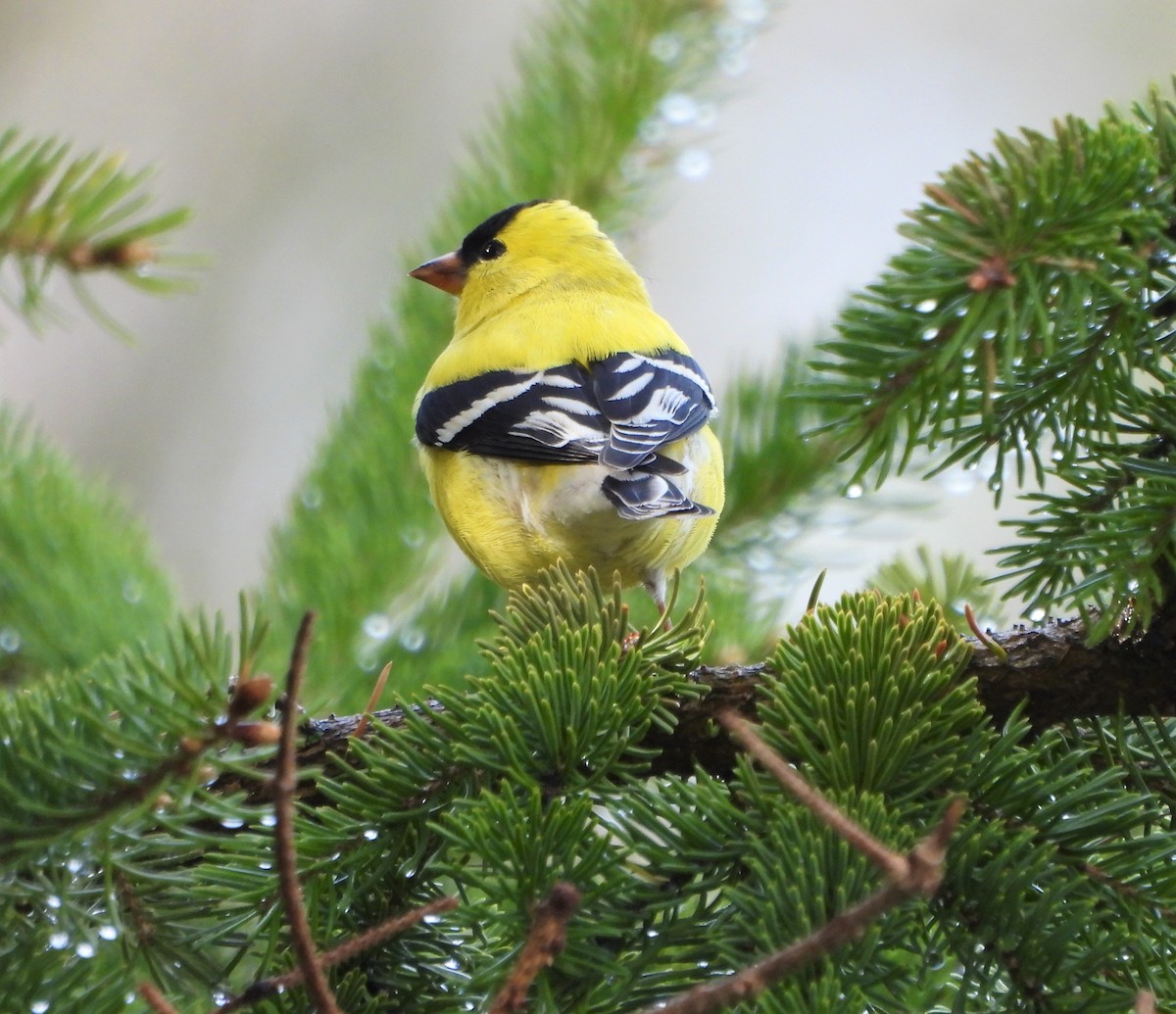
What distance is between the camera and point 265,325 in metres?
5.21

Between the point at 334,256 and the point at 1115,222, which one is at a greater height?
the point at 1115,222

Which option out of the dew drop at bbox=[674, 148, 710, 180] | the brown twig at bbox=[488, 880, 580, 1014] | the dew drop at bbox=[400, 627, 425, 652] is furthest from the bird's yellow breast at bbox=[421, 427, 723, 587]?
the brown twig at bbox=[488, 880, 580, 1014]

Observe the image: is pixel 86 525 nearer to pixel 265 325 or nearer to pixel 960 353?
pixel 960 353

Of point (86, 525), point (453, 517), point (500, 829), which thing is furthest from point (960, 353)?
point (86, 525)

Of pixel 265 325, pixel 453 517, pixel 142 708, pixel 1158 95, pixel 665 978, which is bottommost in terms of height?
pixel 265 325

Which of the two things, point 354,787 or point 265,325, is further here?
point 265,325

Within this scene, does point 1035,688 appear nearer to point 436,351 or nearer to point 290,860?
point 290,860

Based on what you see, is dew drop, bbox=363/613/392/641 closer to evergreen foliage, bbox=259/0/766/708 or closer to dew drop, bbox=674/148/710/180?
evergreen foliage, bbox=259/0/766/708

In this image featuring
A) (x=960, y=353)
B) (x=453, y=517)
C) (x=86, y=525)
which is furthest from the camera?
(x=453, y=517)

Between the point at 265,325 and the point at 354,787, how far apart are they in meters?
4.62

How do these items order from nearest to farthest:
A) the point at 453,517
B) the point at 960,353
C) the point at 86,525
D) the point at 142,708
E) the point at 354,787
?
1. the point at 142,708
2. the point at 354,787
3. the point at 960,353
4. the point at 86,525
5. the point at 453,517

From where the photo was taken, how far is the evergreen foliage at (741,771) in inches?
28.7

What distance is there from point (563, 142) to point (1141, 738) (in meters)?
1.25

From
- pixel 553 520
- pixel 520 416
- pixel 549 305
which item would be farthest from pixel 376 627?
pixel 549 305
